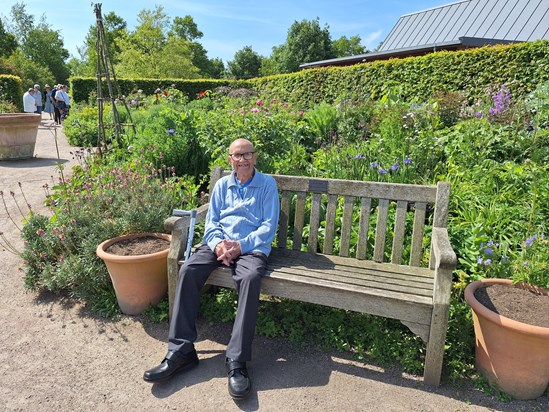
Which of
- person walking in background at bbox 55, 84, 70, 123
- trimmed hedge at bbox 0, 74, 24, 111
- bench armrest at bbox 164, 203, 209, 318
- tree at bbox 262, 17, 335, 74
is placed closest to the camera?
bench armrest at bbox 164, 203, 209, 318

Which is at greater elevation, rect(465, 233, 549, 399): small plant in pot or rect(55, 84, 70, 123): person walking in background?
rect(55, 84, 70, 123): person walking in background

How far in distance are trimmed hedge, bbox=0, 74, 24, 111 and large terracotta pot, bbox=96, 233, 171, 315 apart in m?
19.3

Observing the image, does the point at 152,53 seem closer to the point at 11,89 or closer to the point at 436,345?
the point at 11,89

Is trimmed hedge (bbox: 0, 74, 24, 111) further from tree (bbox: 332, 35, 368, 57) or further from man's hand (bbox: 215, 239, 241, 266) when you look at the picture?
tree (bbox: 332, 35, 368, 57)

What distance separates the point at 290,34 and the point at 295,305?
5498 centimetres

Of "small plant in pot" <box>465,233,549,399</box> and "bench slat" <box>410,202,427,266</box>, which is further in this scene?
"bench slat" <box>410,202,427,266</box>

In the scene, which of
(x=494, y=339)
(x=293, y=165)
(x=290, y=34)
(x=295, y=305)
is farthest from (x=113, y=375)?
(x=290, y=34)

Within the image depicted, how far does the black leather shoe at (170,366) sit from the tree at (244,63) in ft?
199

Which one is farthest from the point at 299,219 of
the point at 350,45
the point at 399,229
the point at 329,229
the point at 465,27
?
the point at 350,45

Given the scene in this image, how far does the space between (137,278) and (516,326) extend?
8.74ft

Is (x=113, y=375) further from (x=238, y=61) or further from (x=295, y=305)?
(x=238, y=61)

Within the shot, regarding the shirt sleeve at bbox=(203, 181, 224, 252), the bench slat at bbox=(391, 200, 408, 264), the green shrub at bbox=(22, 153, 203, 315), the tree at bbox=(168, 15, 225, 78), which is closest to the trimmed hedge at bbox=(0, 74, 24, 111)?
the green shrub at bbox=(22, 153, 203, 315)

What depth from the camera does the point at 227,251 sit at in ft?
9.80

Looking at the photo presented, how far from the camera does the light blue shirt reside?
309 cm
